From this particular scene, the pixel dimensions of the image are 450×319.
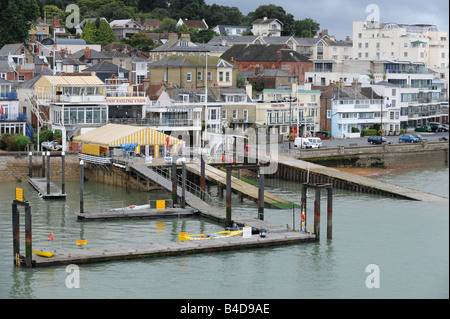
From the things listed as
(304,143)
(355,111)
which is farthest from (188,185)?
(355,111)

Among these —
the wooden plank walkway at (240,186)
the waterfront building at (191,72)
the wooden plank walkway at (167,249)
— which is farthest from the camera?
the waterfront building at (191,72)

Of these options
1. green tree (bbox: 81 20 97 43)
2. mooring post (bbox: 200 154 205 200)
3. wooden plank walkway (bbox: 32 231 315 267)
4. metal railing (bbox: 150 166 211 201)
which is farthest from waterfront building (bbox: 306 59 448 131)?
wooden plank walkway (bbox: 32 231 315 267)

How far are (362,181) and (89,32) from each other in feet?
314

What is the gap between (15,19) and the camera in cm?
11681

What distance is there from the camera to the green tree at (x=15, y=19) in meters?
116

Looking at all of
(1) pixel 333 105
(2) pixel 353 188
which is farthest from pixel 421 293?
(1) pixel 333 105

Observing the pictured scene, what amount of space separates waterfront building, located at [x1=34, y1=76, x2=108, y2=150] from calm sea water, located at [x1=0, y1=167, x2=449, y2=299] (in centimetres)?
1851

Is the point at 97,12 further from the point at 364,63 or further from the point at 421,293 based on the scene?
the point at 421,293

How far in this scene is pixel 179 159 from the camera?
2566 inches

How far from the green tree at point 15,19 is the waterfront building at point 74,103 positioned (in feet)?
142

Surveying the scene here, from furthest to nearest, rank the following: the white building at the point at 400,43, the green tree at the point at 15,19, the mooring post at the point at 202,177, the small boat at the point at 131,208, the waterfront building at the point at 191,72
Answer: the white building at the point at 400,43 → the green tree at the point at 15,19 → the waterfront building at the point at 191,72 → the mooring post at the point at 202,177 → the small boat at the point at 131,208

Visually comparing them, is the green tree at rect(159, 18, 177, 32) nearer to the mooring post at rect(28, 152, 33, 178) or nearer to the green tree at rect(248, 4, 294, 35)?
the green tree at rect(248, 4, 294, 35)

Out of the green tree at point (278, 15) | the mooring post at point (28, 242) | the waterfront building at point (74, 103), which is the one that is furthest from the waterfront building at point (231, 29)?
the mooring post at point (28, 242)

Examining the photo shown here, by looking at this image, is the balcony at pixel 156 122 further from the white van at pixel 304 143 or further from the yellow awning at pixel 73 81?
the white van at pixel 304 143
